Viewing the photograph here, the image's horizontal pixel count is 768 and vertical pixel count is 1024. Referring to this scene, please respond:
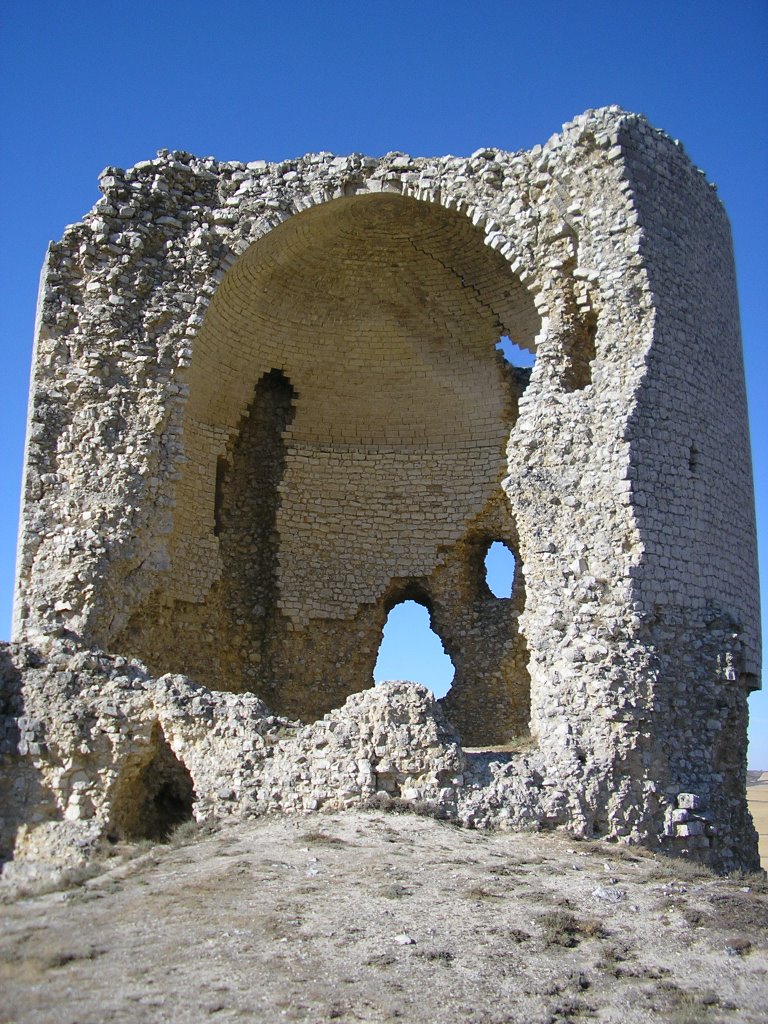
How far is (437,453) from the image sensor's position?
54.6ft

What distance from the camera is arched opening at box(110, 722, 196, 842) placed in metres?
Answer: 12.1

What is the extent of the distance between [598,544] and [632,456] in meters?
0.98

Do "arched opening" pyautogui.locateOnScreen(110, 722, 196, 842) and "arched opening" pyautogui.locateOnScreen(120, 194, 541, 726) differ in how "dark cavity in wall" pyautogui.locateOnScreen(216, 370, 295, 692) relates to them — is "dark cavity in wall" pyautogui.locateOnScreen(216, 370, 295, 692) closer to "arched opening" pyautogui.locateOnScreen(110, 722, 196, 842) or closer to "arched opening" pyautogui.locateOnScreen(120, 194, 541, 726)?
"arched opening" pyautogui.locateOnScreen(120, 194, 541, 726)

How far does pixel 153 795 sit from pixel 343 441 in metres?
6.05

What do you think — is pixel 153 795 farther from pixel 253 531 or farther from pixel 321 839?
pixel 253 531

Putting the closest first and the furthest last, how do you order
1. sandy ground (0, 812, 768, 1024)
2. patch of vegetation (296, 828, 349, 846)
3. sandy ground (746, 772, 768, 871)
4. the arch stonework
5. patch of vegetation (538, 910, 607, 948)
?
sandy ground (0, 812, 768, 1024) < patch of vegetation (538, 910, 607, 948) < patch of vegetation (296, 828, 349, 846) < the arch stonework < sandy ground (746, 772, 768, 871)

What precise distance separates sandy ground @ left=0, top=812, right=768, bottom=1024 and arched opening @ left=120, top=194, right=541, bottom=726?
513cm

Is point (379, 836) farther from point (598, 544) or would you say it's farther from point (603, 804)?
point (598, 544)

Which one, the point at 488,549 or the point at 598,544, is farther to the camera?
the point at 488,549

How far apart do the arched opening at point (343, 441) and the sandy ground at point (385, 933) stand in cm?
513

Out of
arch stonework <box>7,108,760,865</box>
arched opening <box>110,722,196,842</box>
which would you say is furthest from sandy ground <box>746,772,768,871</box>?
arched opening <box>110,722,196,842</box>

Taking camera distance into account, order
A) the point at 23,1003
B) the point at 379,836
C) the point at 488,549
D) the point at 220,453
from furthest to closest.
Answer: the point at 488,549 → the point at 220,453 → the point at 379,836 → the point at 23,1003

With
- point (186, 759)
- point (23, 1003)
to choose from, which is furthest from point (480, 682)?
point (23, 1003)

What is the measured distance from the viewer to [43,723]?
39.7ft
